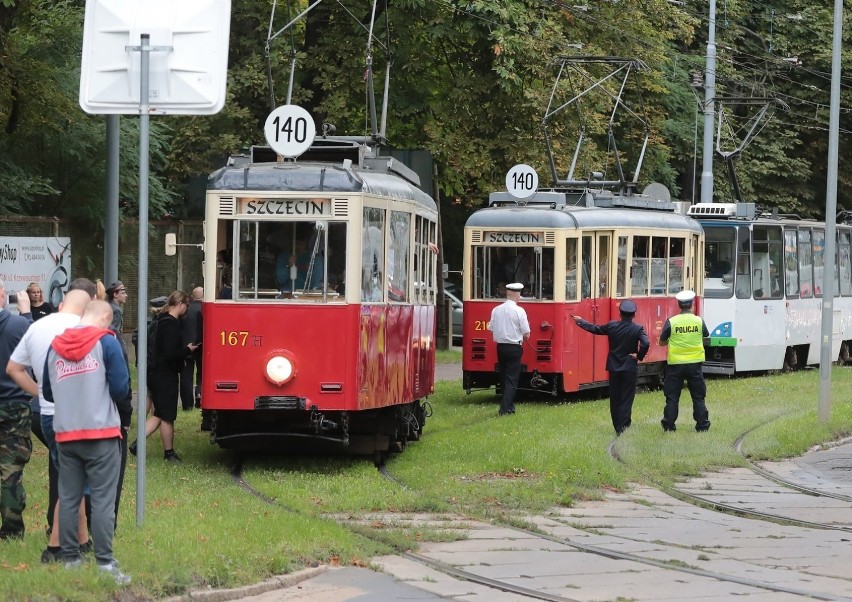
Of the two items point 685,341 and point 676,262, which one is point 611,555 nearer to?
point 685,341

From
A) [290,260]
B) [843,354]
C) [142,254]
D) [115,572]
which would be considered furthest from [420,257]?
[843,354]

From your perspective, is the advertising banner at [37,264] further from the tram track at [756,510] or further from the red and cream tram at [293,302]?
the tram track at [756,510]

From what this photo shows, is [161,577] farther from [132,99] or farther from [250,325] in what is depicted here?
[250,325]

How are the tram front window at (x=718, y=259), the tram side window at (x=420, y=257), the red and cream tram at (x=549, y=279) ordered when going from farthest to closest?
the tram front window at (x=718, y=259), the red and cream tram at (x=549, y=279), the tram side window at (x=420, y=257)

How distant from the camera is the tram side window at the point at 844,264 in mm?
35688

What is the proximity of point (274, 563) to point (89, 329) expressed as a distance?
1.85 metres

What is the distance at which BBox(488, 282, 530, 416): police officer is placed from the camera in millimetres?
21656

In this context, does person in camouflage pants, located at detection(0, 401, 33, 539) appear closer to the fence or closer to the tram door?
the tram door

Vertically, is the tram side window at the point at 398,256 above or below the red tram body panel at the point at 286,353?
above

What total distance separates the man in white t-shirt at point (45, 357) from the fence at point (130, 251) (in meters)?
15.9

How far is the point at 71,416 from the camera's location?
9180 mm

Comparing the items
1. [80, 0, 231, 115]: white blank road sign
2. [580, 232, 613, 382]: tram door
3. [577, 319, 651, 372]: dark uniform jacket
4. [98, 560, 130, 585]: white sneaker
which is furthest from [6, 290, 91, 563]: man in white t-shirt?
[580, 232, 613, 382]: tram door

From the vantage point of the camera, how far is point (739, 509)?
13.6 meters

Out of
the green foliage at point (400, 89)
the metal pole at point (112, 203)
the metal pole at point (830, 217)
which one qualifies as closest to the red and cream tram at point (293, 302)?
the metal pole at point (112, 203)
